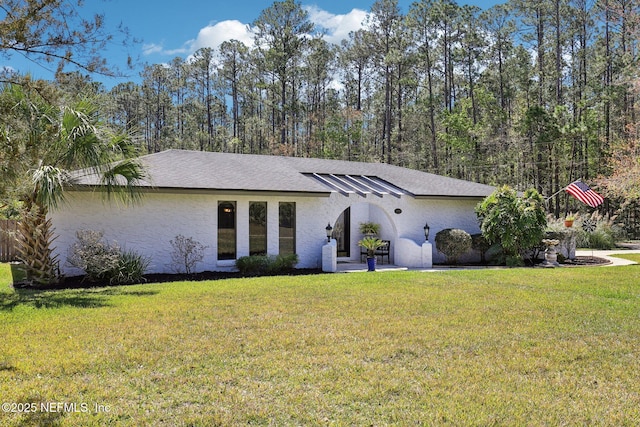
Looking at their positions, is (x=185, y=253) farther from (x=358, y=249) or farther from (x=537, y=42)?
(x=537, y=42)

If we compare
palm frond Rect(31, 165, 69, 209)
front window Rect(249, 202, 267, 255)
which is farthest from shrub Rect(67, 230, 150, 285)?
front window Rect(249, 202, 267, 255)

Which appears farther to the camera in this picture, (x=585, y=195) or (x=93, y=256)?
(x=585, y=195)

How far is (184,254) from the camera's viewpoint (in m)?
14.6

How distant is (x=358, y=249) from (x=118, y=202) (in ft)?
31.9

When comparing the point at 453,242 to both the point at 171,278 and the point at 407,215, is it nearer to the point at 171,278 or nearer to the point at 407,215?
the point at 407,215

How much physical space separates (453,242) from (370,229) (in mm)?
3450

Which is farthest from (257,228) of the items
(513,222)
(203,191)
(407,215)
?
(513,222)

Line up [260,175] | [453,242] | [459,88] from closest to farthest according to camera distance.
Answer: [260,175]
[453,242]
[459,88]

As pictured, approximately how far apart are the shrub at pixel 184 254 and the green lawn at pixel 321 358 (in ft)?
12.8

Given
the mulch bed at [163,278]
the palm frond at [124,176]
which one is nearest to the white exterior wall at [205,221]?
the mulch bed at [163,278]

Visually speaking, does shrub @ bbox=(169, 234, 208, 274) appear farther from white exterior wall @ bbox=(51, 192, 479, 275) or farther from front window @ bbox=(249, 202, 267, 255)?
front window @ bbox=(249, 202, 267, 255)

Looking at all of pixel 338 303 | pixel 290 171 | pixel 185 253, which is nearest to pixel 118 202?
pixel 185 253

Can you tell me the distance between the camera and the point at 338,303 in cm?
971

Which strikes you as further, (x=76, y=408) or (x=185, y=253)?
(x=185, y=253)
